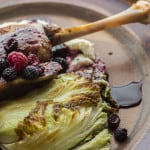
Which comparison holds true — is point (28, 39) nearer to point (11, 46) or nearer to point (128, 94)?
point (11, 46)

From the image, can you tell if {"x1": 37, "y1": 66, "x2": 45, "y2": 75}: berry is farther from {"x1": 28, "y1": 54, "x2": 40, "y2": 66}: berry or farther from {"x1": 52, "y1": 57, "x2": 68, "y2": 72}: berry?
{"x1": 52, "y1": 57, "x2": 68, "y2": 72}: berry

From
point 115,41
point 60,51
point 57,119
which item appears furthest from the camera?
point 115,41

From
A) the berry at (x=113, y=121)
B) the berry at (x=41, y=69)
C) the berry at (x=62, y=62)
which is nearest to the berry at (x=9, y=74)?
the berry at (x=41, y=69)

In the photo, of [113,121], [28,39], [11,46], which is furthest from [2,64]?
[113,121]

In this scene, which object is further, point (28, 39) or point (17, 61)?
point (28, 39)

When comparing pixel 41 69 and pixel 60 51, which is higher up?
pixel 60 51

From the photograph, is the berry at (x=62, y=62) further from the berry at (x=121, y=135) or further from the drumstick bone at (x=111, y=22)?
the berry at (x=121, y=135)

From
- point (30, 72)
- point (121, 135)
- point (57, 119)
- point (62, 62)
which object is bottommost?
point (121, 135)
